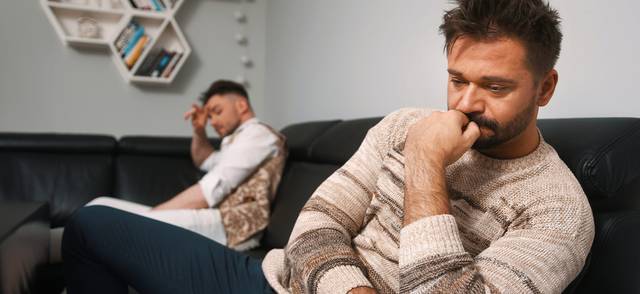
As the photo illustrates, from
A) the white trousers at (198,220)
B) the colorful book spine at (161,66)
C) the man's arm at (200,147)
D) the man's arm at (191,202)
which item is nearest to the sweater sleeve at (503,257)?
the white trousers at (198,220)

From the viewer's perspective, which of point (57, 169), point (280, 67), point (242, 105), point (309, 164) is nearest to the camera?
point (309, 164)

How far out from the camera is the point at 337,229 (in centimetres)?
100

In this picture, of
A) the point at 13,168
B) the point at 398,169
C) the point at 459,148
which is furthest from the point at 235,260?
the point at 13,168

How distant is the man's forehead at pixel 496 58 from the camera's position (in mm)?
868

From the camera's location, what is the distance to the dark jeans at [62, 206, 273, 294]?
42.6 inches

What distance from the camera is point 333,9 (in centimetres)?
255

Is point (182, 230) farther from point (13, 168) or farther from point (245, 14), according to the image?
point (245, 14)

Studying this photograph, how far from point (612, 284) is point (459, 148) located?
364 millimetres

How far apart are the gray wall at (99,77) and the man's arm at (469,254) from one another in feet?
9.47

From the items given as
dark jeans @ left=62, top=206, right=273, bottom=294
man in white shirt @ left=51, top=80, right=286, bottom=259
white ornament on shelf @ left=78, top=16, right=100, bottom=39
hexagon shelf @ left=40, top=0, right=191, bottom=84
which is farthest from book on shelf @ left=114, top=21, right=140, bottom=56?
dark jeans @ left=62, top=206, right=273, bottom=294

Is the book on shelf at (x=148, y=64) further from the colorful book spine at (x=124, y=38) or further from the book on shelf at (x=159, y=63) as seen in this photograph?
the colorful book spine at (x=124, y=38)

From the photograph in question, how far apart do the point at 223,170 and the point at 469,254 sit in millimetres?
1350

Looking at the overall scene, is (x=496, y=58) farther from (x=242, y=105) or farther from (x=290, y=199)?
(x=242, y=105)

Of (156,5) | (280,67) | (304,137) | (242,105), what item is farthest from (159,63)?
(304,137)
